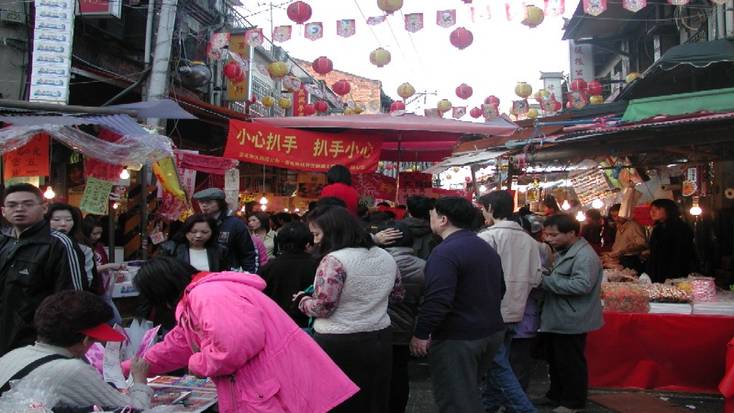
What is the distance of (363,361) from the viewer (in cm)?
354

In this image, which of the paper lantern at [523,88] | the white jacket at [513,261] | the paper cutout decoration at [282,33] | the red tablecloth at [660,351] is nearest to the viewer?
the white jacket at [513,261]

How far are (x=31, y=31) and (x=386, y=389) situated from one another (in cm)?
954

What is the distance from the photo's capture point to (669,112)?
7.10m

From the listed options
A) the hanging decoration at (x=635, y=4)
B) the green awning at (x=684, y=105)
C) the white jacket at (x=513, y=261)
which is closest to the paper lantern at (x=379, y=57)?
the hanging decoration at (x=635, y=4)

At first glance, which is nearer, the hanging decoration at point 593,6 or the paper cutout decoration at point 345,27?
the hanging decoration at point 593,6

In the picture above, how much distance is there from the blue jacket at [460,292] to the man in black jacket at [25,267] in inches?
92.0

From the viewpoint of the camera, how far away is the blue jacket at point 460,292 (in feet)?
12.8

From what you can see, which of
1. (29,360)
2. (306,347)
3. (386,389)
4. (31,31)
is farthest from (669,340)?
(31,31)

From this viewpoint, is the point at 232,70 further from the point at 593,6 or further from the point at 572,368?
the point at 572,368

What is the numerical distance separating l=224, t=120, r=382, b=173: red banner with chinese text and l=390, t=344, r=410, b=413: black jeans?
3.63m

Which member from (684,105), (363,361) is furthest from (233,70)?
(363,361)

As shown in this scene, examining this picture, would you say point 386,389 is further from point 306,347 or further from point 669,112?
point 669,112

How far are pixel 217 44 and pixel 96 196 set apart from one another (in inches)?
314

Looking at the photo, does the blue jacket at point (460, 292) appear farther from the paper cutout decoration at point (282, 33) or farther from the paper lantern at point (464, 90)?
the paper lantern at point (464, 90)
